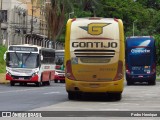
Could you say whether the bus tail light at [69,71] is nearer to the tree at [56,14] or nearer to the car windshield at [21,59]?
the car windshield at [21,59]

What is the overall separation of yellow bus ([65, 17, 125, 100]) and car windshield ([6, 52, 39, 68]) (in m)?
18.4

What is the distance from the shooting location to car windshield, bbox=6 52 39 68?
1677 inches

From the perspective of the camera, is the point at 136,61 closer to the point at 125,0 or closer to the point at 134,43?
the point at 134,43

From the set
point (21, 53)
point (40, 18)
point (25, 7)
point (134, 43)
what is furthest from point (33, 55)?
point (40, 18)

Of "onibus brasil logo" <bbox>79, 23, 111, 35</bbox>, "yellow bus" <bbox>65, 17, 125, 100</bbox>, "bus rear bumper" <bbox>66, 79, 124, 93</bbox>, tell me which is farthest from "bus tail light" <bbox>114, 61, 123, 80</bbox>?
"onibus brasil logo" <bbox>79, 23, 111, 35</bbox>

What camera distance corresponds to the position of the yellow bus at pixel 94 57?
24344mm

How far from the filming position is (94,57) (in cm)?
2430

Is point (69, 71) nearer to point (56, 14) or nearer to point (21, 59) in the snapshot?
point (21, 59)

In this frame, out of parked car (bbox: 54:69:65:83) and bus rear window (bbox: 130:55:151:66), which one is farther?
parked car (bbox: 54:69:65:83)

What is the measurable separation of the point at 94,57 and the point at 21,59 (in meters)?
18.9

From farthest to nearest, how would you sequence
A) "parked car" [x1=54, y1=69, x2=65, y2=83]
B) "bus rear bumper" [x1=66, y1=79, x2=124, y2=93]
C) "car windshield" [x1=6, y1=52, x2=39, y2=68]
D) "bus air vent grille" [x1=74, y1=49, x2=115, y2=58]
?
"parked car" [x1=54, y1=69, x2=65, y2=83]
"car windshield" [x1=6, y1=52, x2=39, y2=68]
"bus rear bumper" [x1=66, y1=79, x2=124, y2=93]
"bus air vent grille" [x1=74, y1=49, x2=115, y2=58]

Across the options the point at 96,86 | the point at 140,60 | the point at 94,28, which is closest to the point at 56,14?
the point at 140,60

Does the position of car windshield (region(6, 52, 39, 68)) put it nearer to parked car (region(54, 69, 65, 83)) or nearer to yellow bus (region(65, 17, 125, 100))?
parked car (region(54, 69, 65, 83))

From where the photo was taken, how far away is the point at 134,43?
1969 inches
